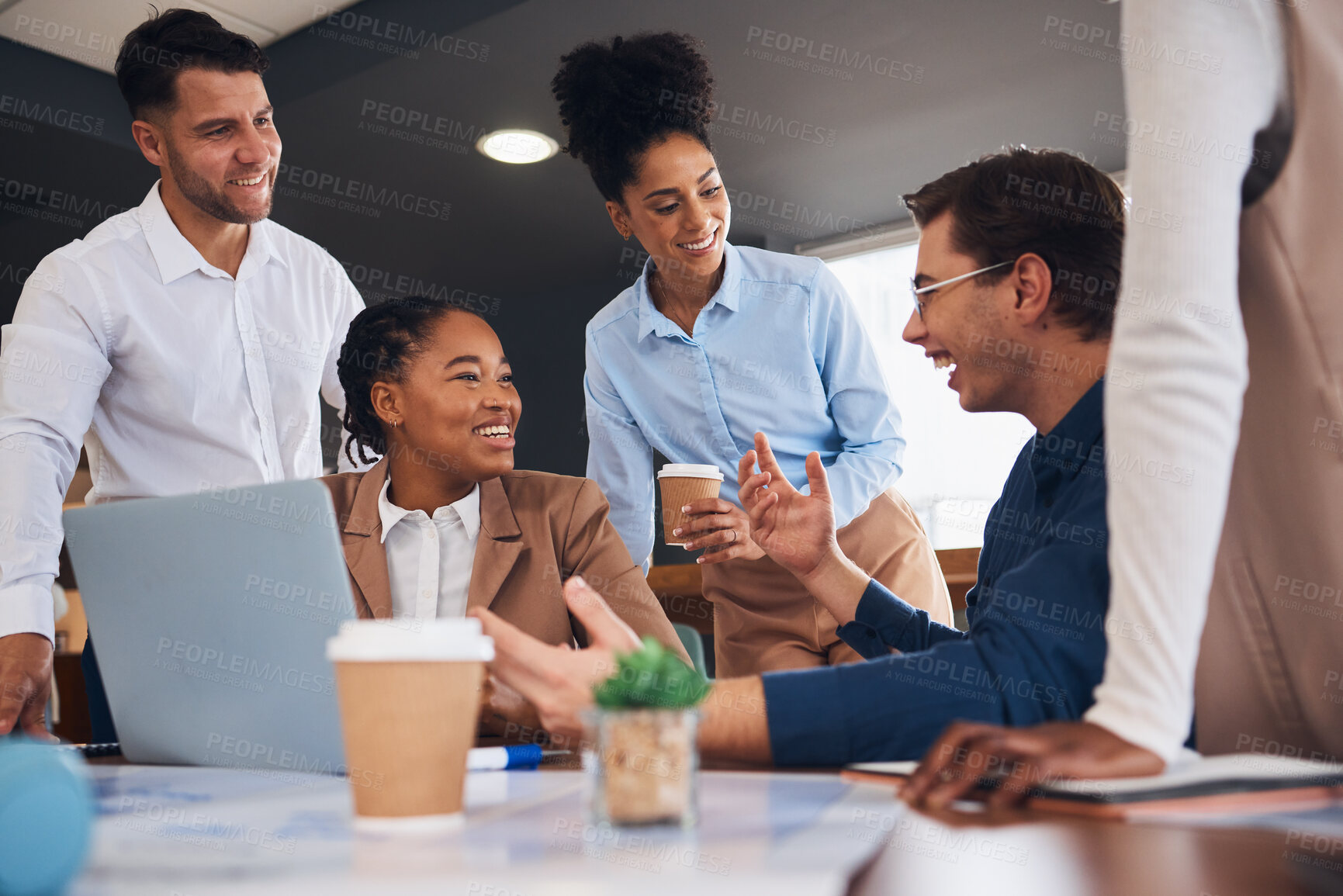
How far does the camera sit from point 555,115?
15.0 feet

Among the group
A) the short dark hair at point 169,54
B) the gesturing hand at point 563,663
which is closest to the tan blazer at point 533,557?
the gesturing hand at point 563,663

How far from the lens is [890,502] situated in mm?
2387

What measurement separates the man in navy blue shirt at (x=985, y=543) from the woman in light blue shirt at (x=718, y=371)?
0.56 m

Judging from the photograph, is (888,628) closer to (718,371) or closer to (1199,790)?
(1199,790)

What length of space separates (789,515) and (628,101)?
4.06 feet

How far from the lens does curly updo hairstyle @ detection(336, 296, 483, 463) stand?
2115 mm

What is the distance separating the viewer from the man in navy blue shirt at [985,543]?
3.16 ft

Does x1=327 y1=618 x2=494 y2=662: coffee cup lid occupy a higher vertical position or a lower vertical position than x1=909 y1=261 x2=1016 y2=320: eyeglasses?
lower

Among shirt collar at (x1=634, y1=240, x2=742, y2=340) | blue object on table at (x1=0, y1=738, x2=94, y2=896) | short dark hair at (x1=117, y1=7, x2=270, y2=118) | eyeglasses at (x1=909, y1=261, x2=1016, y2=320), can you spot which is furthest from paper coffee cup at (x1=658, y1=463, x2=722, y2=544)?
blue object on table at (x1=0, y1=738, x2=94, y2=896)

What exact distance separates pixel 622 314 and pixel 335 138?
9.31ft

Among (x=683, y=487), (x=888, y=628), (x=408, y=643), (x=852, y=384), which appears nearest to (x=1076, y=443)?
(x=888, y=628)

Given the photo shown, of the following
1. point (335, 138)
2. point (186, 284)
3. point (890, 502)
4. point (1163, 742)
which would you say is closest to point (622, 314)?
point (890, 502)

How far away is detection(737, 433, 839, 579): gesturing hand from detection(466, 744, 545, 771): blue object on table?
0.73 m

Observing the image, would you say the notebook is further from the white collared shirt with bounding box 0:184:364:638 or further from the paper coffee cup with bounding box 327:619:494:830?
the white collared shirt with bounding box 0:184:364:638
